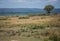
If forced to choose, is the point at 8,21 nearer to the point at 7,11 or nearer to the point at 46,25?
the point at 7,11

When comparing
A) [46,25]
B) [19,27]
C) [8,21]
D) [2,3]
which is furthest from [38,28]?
[2,3]

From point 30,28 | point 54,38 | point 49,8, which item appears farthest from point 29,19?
point 54,38

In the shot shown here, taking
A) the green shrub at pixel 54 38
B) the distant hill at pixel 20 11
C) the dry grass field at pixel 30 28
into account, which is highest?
the distant hill at pixel 20 11

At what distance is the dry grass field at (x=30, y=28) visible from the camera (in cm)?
339

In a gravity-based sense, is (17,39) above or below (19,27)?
below

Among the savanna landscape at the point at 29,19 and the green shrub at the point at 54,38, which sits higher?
the savanna landscape at the point at 29,19

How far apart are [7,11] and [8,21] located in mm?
217

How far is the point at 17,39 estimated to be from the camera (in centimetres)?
338

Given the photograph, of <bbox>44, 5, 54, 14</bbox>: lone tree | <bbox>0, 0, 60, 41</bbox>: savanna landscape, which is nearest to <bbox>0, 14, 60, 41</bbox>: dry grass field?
<bbox>0, 0, 60, 41</bbox>: savanna landscape

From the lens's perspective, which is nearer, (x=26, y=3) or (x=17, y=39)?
(x=17, y=39)

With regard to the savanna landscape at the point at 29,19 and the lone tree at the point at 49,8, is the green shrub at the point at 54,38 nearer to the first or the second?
the savanna landscape at the point at 29,19

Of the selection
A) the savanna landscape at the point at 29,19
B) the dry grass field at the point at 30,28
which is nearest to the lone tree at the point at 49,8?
the savanna landscape at the point at 29,19

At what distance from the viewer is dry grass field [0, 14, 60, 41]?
3389mm

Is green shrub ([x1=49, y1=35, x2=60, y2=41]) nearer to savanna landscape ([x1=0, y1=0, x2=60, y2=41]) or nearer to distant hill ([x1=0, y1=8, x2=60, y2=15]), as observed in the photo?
savanna landscape ([x1=0, y1=0, x2=60, y2=41])
